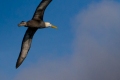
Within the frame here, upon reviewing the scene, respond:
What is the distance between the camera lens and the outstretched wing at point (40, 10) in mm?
46625

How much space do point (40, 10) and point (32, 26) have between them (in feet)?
9.82

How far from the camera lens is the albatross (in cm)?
4749

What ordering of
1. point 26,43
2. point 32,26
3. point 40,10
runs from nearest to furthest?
point 40,10 → point 32,26 → point 26,43

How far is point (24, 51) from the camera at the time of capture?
51594 mm

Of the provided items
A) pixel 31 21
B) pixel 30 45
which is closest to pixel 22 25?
pixel 31 21

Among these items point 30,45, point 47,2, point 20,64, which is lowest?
point 20,64

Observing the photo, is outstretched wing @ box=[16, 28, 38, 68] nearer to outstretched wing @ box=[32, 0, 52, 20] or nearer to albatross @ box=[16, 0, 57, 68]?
albatross @ box=[16, 0, 57, 68]

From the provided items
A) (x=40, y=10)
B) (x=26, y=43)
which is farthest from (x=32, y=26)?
(x=26, y=43)

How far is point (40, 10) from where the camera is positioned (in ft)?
157

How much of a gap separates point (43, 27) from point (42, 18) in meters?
1.55

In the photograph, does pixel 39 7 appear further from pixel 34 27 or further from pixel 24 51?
pixel 24 51

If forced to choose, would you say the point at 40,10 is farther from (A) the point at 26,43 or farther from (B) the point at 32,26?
(A) the point at 26,43

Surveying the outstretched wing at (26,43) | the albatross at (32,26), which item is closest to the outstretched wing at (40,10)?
the albatross at (32,26)

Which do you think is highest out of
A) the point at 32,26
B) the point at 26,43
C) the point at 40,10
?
the point at 40,10
